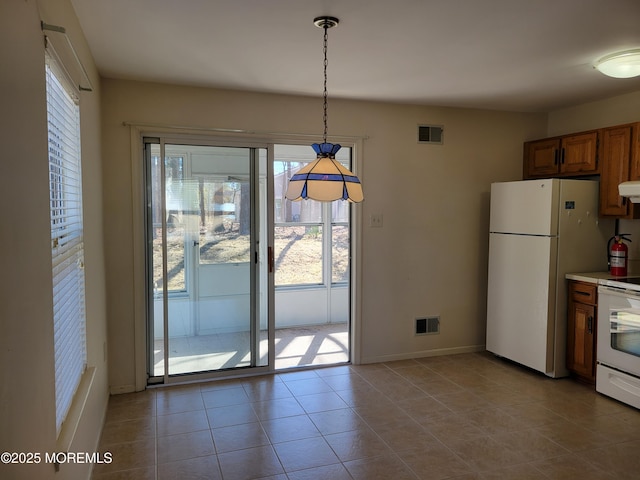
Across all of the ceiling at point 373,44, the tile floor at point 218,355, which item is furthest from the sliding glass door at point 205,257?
the ceiling at point 373,44

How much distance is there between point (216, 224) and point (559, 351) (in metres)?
3.10

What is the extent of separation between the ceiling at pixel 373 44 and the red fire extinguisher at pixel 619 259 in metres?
1.30

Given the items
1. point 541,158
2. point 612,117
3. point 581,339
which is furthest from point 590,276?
point 612,117

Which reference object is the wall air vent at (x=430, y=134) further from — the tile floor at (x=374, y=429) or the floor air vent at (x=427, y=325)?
the tile floor at (x=374, y=429)

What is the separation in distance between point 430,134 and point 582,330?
216cm

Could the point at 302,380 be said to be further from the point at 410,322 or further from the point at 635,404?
the point at 635,404

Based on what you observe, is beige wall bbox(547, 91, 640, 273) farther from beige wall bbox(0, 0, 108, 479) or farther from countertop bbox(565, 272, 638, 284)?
beige wall bbox(0, 0, 108, 479)

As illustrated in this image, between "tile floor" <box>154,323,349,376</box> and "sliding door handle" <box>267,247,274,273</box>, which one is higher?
"sliding door handle" <box>267,247,274,273</box>

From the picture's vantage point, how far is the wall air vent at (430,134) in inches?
172

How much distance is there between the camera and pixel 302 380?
3900mm

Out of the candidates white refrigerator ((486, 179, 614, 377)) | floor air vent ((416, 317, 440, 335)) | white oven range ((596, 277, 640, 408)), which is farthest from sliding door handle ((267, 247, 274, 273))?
white oven range ((596, 277, 640, 408))

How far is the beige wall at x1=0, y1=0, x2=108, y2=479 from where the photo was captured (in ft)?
3.86

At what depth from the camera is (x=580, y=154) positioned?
4055 millimetres

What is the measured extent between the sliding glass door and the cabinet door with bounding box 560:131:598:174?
2.74 metres
